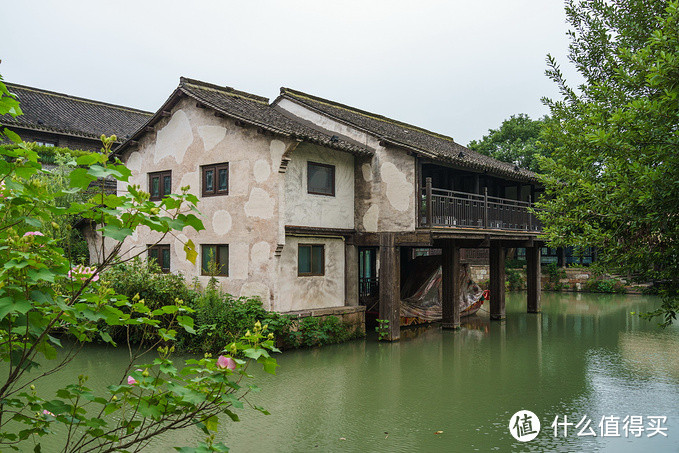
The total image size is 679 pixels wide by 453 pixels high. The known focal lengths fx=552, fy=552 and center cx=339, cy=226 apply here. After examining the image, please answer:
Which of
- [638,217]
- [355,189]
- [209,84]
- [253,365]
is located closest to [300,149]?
[355,189]

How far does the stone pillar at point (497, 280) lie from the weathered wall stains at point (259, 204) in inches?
352

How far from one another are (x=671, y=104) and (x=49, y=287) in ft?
15.3

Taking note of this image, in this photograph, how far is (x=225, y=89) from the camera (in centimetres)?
1681

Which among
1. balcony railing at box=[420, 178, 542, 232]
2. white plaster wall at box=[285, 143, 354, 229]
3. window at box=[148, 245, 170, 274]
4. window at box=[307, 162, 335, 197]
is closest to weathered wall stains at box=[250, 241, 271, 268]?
white plaster wall at box=[285, 143, 354, 229]

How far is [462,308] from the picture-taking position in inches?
780

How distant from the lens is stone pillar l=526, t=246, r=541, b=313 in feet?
69.5

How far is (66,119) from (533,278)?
22336mm

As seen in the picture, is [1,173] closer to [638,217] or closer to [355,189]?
[638,217]

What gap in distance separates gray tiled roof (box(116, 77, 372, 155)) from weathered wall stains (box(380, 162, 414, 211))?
30.5 inches

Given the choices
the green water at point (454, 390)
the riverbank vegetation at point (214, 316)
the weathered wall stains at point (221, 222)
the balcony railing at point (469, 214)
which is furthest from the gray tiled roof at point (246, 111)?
the green water at point (454, 390)

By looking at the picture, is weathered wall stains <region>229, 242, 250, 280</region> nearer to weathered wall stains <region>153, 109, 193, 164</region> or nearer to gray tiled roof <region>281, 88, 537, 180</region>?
weathered wall stains <region>153, 109, 193, 164</region>

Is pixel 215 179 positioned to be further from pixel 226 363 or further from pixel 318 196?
pixel 226 363

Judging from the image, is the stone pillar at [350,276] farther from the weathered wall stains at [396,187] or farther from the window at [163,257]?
the window at [163,257]

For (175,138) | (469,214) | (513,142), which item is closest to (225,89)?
(175,138)
